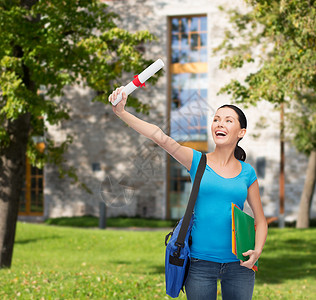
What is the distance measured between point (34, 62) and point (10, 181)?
2.58 m

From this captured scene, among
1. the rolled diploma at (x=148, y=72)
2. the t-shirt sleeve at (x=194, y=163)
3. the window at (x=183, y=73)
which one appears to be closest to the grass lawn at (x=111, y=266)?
the t-shirt sleeve at (x=194, y=163)

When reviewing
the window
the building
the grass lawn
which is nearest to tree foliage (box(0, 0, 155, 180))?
the grass lawn

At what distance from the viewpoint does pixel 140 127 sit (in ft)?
9.95

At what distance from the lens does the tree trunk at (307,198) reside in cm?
2000

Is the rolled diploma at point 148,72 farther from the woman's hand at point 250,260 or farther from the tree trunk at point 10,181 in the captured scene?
the tree trunk at point 10,181

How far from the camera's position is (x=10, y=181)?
980 cm

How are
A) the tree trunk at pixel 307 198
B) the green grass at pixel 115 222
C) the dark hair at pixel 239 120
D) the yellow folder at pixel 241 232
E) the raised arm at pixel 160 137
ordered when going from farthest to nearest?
the green grass at pixel 115 222 < the tree trunk at pixel 307 198 < the dark hair at pixel 239 120 < the raised arm at pixel 160 137 < the yellow folder at pixel 241 232

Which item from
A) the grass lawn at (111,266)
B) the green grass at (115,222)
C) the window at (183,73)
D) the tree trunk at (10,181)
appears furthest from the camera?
the window at (183,73)

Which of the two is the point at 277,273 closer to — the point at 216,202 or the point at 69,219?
the point at 216,202

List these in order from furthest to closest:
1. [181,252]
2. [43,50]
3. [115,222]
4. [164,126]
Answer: [115,222] < [164,126] < [43,50] < [181,252]

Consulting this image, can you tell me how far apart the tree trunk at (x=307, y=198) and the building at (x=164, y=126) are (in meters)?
1.58

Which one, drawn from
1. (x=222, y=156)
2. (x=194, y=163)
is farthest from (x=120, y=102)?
(x=222, y=156)

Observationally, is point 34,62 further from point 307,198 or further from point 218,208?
point 307,198

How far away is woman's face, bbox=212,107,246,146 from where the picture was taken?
3.06 m
